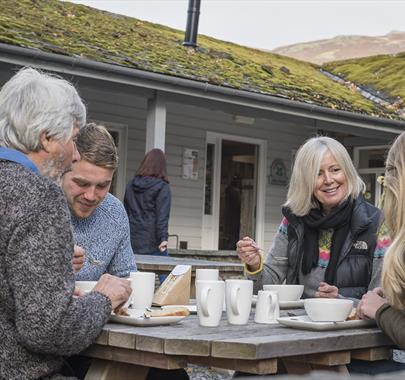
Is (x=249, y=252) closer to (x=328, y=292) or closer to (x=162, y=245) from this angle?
→ (x=328, y=292)

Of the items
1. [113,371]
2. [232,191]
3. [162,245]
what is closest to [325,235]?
[113,371]

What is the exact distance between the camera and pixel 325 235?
4.00m

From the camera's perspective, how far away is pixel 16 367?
2.49m

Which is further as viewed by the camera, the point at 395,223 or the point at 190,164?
the point at 190,164

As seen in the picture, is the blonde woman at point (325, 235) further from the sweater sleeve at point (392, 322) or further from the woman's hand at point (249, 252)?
the sweater sleeve at point (392, 322)

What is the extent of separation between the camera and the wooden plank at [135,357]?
2.47 metres

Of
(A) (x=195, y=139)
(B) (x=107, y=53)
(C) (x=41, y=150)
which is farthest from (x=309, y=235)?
(A) (x=195, y=139)

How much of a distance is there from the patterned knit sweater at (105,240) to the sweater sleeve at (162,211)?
4.16 metres

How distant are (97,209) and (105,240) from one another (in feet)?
0.54

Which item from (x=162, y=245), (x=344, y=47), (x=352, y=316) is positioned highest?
(x=344, y=47)

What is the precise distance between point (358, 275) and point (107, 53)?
6183 millimetres

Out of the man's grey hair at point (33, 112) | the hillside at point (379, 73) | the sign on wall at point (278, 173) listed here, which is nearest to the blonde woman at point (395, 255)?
the man's grey hair at point (33, 112)

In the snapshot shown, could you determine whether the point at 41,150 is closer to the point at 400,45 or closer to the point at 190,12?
the point at 190,12

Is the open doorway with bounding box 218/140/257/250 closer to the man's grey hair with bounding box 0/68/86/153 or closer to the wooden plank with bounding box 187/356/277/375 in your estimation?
the man's grey hair with bounding box 0/68/86/153
